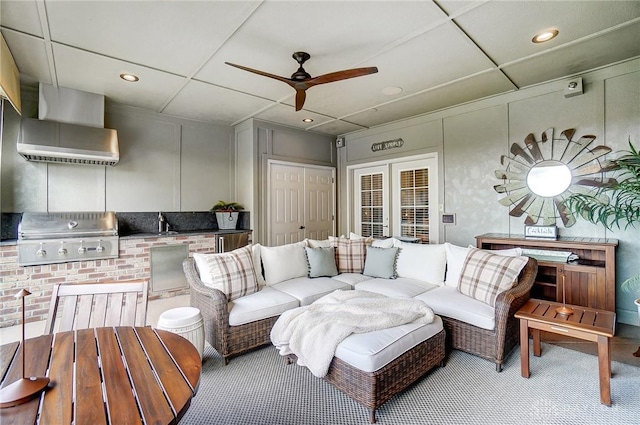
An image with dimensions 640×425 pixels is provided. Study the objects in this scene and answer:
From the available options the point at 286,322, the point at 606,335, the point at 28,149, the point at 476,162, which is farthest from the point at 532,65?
the point at 28,149

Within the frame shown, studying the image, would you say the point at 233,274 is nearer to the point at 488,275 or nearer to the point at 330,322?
the point at 330,322

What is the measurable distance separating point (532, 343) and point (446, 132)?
306cm

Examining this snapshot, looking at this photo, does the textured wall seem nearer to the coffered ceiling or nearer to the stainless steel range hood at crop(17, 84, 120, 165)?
the coffered ceiling

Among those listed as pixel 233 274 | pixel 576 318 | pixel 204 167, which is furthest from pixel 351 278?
pixel 204 167

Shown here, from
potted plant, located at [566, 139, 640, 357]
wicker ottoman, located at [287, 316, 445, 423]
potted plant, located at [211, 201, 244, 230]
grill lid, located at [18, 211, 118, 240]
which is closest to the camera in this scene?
wicker ottoman, located at [287, 316, 445, 423]

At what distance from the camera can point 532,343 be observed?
113 inches

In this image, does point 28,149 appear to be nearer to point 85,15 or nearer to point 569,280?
point 85,15

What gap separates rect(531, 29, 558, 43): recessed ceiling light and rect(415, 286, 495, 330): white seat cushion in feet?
7.91

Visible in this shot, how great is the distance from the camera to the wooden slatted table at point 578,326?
1.98 m

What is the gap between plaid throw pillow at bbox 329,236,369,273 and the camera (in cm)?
383

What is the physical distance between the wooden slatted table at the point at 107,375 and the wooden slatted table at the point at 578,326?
91.8 inches

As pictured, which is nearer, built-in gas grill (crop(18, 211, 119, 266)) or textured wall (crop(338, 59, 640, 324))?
textured wall (crop(338, 59, 640, 324))

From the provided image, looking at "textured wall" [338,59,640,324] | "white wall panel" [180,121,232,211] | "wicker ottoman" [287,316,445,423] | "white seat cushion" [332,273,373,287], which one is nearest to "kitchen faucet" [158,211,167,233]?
"white wall panel" [180,121,232,211]

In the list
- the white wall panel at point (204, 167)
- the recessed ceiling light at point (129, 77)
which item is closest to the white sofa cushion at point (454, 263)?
the white wall panel at point (204, 167)
